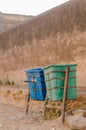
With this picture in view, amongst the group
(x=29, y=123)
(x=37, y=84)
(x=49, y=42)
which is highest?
(x=49, y=42)

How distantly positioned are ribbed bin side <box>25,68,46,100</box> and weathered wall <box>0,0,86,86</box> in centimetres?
168

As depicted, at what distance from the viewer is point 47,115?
6812 mm

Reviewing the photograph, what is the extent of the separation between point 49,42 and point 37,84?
10.1 ft

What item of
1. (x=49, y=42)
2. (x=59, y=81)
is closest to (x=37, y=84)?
(x=59, y=81)

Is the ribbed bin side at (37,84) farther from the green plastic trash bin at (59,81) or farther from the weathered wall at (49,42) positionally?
the weathered wall at (49,42)

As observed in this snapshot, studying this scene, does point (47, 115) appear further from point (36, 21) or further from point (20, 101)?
point (36, 21)

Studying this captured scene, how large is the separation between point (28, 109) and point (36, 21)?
4.12 m

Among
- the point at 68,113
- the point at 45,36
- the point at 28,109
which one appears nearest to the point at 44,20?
the point at 45,36

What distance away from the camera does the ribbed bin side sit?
293 inches

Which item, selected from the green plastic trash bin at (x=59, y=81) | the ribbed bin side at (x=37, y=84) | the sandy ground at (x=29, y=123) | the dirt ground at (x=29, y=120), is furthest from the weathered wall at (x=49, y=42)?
the sandy ground at (x=29, y=123)

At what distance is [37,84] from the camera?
7.57 m

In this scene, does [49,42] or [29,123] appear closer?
[29,123]

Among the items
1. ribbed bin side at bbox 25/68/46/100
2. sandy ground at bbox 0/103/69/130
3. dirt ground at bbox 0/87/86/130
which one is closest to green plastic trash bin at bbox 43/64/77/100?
dirt ground at bbox 0/87/86/130

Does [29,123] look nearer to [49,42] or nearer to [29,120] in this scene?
[29,120]
